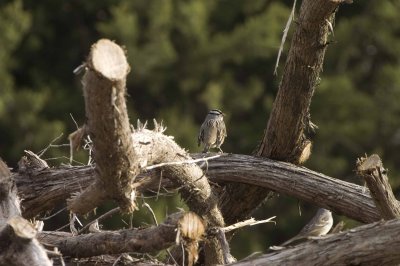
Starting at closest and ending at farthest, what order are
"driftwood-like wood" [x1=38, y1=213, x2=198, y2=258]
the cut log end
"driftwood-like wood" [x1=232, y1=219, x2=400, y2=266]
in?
the cut log end < "driftwood-like wood" [x1=232, y1=219, x2=400, y2=266] < "driftwood-like wood" [x1=38, y1=213, x2=198, y2=258]

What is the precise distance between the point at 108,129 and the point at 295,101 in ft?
7.49

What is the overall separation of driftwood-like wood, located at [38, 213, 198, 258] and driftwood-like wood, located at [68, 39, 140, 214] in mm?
228

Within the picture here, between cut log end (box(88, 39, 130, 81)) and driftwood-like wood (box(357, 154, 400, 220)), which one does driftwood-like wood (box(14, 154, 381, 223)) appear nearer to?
driftwood-like wood (box(357, 154, 400, 220))

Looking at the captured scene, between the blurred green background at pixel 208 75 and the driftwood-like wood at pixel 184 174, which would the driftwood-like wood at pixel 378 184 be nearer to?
the driftwood-like wood at pixel 184 174

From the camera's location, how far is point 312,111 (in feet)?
59.6

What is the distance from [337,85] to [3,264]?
12346mm

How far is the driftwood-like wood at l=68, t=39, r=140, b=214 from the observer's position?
542 centimetres

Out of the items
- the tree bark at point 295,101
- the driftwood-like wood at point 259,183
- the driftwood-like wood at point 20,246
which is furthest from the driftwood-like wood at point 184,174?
the driftwood-like wood at point 20,246

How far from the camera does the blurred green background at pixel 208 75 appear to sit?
661 inches

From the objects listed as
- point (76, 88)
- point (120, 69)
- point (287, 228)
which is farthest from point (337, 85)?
point (120, 69)

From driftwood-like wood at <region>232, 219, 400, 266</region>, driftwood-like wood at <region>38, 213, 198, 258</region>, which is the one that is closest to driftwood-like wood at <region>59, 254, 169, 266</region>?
driftwood-like wood at <region>38, 213, 198, 258</region>

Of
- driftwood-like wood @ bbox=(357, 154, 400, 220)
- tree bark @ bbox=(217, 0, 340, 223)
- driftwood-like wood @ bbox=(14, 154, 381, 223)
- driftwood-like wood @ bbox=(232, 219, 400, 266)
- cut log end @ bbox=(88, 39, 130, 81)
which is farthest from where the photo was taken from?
driftwood-like wood @ bbox=(14, 154, 381, 223)

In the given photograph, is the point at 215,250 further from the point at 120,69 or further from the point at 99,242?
the point at 120,69

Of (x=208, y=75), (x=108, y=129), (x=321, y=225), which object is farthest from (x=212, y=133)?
(x=208, y=75)
